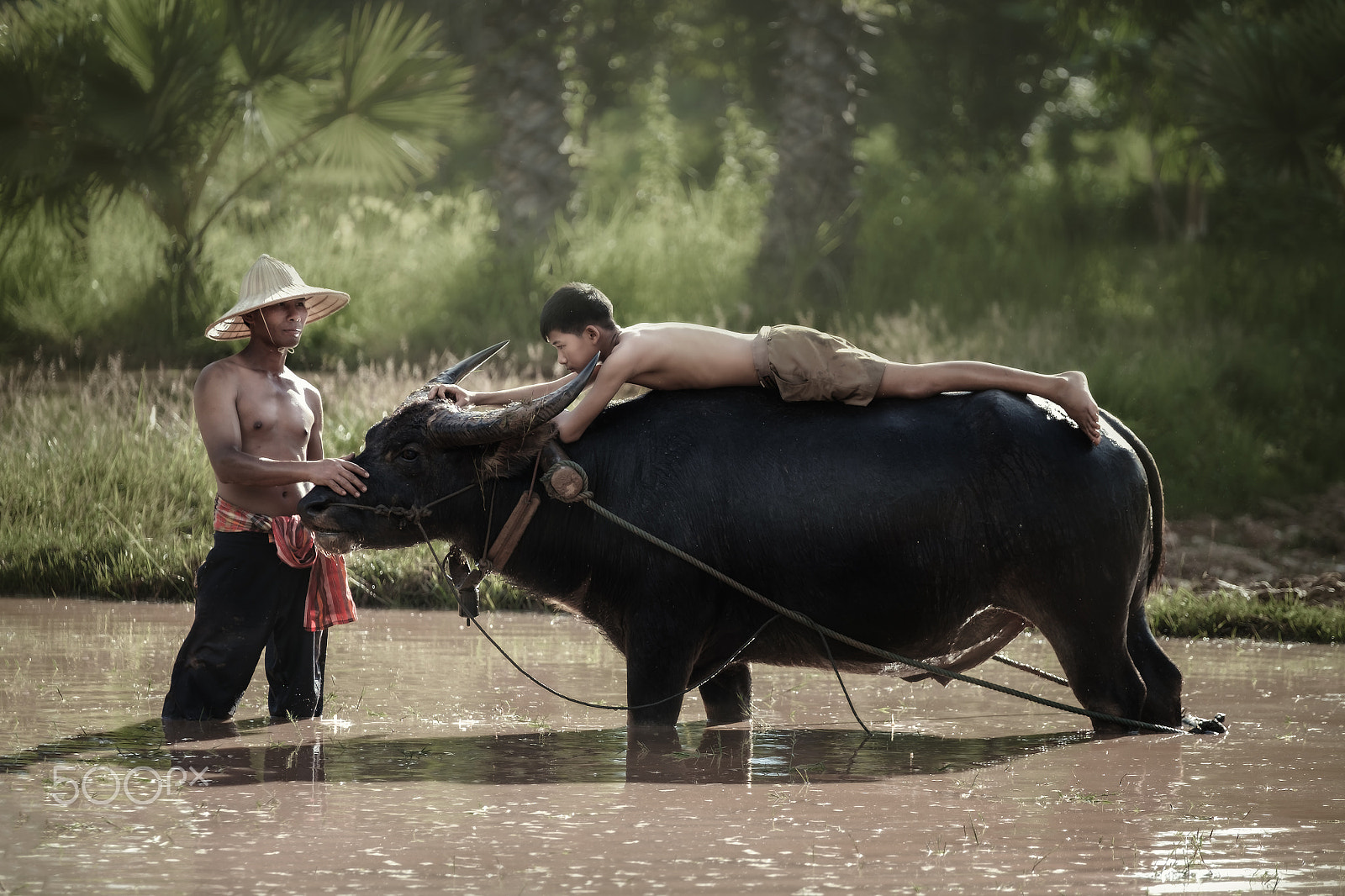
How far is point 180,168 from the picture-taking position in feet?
48.6

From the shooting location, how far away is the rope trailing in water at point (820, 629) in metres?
5.56

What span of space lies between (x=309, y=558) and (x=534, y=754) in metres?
1.33

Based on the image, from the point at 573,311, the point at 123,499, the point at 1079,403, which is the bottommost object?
the point at 123,499

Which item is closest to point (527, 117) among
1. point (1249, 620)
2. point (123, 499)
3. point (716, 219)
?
point (716, 219)

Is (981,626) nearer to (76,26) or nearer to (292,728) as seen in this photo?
(292,728)

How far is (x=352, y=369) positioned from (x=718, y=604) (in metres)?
10.1

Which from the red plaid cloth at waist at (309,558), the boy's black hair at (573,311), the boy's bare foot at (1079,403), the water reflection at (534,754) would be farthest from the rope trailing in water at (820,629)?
the red plaid cloth at waist at (309,558)

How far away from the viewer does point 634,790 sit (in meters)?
4.88

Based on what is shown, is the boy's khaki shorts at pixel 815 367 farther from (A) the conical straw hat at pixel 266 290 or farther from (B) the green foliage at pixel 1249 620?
(B) the green foliage at pixel 1249 620

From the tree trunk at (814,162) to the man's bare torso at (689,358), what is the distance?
10493mm

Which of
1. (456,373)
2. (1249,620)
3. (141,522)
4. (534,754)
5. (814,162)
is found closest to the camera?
(534,754)

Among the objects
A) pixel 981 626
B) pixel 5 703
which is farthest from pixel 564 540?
pixel 5 703

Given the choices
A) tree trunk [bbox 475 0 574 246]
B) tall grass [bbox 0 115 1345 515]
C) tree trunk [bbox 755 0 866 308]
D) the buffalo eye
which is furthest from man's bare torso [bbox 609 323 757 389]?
tree trunk [bbox 475 0 574 246]

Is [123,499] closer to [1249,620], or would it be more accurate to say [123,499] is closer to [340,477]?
[340,477]
